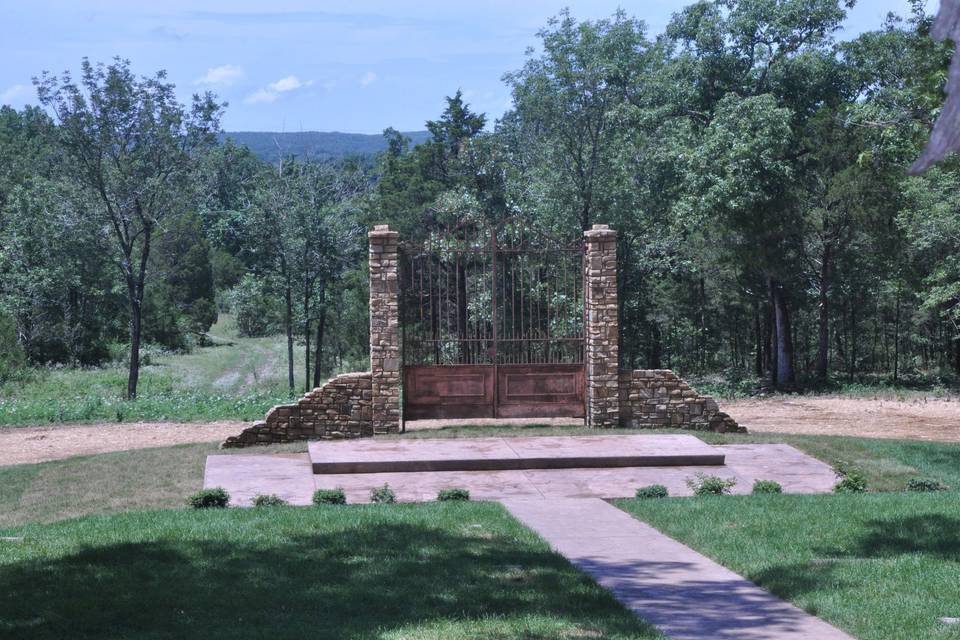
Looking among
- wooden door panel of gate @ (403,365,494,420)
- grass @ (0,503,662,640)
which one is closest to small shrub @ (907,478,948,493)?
grass @ (0,503,662,640)

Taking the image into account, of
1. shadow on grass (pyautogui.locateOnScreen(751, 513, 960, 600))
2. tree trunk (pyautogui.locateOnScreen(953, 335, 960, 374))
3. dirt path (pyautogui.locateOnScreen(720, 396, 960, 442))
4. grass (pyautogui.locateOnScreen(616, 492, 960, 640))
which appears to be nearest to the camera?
grass (pyautogui.locateOnScreen(616, 492, 960, 640))

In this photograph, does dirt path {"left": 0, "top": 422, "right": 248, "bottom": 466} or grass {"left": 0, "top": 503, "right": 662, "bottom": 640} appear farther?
dirt path {"left": 0, "top": 422, "right": 248, "bottom": 466}

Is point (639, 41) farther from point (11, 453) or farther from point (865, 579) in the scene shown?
point (865, 579)

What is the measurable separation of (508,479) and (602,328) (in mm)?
4123

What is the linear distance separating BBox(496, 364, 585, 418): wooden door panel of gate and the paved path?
5.57 metres

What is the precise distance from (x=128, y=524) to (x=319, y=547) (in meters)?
2.25

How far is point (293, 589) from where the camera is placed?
24.7ft

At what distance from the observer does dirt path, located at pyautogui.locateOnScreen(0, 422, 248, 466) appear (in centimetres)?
1683

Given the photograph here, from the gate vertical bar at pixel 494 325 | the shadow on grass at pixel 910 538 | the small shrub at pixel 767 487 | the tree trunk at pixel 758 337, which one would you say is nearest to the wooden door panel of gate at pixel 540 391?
the gate vertical bar at pixel 494 325

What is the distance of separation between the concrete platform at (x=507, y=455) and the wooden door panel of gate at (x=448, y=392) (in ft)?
3.96

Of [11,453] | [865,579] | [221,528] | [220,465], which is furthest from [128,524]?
[11,453]

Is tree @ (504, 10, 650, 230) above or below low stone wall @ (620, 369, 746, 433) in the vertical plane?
above

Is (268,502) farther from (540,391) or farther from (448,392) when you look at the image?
(540,391)

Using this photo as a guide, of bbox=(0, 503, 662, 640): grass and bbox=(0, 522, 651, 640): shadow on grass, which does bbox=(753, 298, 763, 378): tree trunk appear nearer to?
bbox=(0, 503, 662, 640): grass
